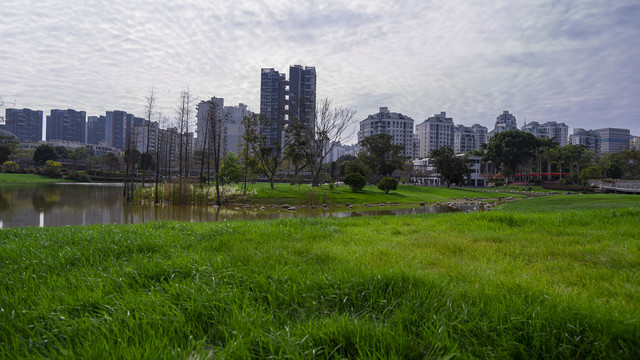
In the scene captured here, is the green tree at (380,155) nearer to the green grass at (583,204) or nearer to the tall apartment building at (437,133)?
the green grass at (583,204)

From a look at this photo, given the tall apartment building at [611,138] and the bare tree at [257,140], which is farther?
the tall apartment building at [611,138]

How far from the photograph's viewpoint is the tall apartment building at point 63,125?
128375 mm

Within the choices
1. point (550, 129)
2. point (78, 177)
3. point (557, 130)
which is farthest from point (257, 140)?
point (557, 130)

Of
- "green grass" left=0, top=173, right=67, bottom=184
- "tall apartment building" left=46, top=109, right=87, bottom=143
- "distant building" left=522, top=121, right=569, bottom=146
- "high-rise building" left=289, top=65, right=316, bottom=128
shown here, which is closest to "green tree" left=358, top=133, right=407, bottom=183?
"high-rise building" left=289, top=65, right=316, bottom=128

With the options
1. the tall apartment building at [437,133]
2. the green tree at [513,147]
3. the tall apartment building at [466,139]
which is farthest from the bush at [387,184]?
the tall apartment building at [466,139]

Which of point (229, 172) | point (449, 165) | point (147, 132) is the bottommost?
point (229, 172)

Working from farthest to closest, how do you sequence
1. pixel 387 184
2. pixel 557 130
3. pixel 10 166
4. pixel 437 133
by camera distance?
pixel 557 130, pixel 437 133, pixel 10 166, pixel 387 184

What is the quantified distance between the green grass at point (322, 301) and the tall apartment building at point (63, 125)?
15985 centimetres

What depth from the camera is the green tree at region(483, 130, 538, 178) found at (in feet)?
188

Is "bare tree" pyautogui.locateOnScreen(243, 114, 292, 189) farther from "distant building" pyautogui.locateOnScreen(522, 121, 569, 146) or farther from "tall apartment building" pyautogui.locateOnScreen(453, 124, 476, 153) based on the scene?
"distant building" pyautogui.locateOnScreen(522, 121, 569, 146)

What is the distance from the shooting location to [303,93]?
5547cm

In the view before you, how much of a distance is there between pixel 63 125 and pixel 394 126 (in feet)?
429

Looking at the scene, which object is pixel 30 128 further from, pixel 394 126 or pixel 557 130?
pixel 557 130

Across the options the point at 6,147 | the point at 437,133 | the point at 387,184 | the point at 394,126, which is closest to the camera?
the point at 387,184
